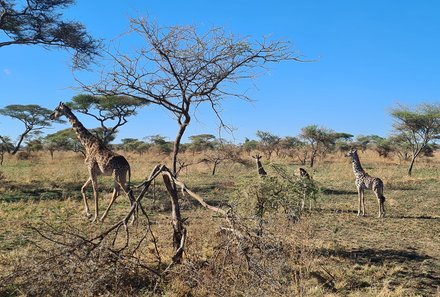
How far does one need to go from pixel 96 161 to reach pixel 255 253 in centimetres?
552

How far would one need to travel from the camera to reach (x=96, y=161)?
8617 millimetres

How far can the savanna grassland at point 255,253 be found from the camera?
3939mm

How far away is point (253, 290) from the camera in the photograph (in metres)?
3.59

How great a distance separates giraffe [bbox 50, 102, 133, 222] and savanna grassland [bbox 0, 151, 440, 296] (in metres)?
0.77

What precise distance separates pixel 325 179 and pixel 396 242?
1038cm

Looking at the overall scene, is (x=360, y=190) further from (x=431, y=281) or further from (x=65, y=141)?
(x=65, y=141)

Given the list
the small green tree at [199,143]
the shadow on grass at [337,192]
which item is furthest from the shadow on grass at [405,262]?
the small green tree at [199,143]

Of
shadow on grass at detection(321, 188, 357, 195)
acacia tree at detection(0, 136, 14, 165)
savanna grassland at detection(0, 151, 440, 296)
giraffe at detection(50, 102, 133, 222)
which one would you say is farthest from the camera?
acacia tree at detection(0, 136, 14, 165)

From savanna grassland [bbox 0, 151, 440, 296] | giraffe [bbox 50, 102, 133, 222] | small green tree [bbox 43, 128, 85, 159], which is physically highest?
small green tree [bbox 43, 128, 85, 159]

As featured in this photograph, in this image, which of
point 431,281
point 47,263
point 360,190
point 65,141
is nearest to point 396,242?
point 431,281

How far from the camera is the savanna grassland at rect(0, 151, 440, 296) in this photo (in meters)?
3.94

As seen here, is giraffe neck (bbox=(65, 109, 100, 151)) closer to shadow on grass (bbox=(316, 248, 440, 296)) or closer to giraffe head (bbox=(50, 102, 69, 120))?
giraffe head (bbox=(50, 102, 69, 120))

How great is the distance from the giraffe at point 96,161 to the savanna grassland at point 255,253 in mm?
766

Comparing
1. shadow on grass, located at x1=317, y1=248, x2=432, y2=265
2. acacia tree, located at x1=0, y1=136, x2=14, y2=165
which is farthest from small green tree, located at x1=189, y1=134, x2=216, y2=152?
shadow on grass, located at x1=317, y1=248, x2=432, y2=265
